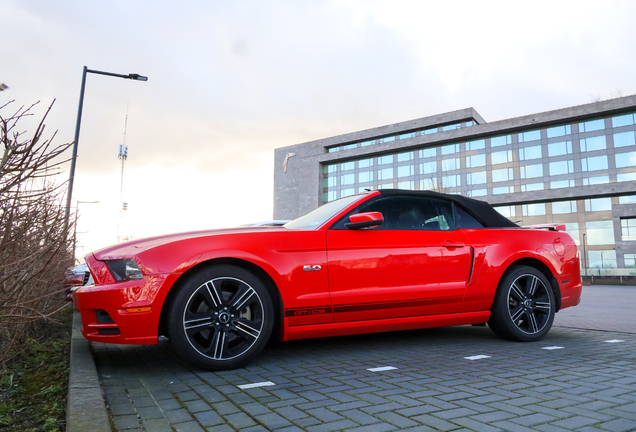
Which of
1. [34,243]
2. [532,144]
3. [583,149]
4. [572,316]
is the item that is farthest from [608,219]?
[34,243]

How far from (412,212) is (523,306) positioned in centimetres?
164

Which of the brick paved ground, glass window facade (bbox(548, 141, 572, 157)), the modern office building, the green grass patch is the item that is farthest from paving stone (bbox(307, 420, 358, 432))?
glass window facade (bbox(548, 141, 572, 157))

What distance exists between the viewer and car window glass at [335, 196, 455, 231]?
15.6 ft

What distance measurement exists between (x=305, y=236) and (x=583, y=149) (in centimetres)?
5715

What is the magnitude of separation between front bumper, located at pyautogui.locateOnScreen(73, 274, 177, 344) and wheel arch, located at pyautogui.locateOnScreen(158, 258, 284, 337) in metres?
0.08

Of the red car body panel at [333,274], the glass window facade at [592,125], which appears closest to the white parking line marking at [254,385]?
the red car body panel at [333,274]

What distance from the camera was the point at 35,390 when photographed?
342 centimetres

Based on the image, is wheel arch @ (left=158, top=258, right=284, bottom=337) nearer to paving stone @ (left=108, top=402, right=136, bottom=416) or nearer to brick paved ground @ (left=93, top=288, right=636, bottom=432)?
brick paved ground @ (left=93, top=288, right=636, bottom=432)

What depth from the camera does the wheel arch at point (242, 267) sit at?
12.4 feet

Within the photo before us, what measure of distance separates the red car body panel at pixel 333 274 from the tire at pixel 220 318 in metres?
0.13

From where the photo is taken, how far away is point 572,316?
8.50m

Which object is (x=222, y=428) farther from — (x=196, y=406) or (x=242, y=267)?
(x=242, y=267)

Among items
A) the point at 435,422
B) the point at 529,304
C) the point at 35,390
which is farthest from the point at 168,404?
the point at 529,304

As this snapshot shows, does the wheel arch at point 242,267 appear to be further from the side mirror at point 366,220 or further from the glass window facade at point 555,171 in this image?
the glass window facade at point 555,171
